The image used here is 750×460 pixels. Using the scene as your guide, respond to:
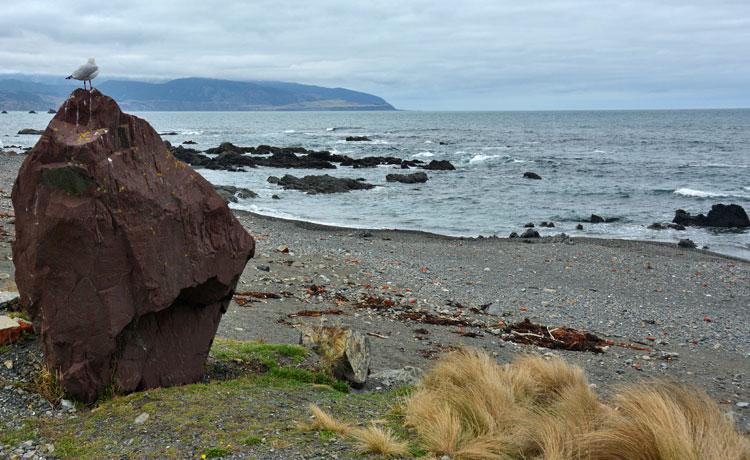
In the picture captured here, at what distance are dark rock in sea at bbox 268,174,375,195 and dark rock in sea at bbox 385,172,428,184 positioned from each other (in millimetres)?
3613

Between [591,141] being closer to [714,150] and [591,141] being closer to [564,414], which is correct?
[714,150]

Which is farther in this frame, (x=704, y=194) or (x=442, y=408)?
(x=704, y=194)

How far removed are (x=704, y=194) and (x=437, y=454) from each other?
4109 cm

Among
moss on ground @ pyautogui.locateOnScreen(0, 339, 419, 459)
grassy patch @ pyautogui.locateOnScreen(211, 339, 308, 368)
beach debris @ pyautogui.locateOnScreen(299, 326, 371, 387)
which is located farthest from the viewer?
grassy patch @ pyautogui.locateOnScreen(211, 339, 308, 368)

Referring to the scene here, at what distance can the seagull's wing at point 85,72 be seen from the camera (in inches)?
305

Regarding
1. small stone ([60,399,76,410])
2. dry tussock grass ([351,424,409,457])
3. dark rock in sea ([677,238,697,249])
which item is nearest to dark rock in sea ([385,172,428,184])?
dark rock in sea ([677,238,697,249])

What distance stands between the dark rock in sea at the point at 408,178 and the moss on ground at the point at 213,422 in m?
40.3

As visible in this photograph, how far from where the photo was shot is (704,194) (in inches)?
1628

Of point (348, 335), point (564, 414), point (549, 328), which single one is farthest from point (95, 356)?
point (549, 328)

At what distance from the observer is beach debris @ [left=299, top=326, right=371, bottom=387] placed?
8.17 meters

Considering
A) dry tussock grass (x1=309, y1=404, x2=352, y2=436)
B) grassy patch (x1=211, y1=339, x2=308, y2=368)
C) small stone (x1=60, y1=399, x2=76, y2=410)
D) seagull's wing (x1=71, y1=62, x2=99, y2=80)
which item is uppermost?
seagull's wing (x1=71, y1=62, x2=99, y2=80)

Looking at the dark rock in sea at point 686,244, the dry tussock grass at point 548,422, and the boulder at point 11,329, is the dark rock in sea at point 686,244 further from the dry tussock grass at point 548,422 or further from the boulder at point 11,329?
the boulder at point 11,329

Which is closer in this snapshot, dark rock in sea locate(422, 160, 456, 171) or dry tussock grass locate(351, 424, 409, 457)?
dry tussock grass locate(351, 424, 409, 457)

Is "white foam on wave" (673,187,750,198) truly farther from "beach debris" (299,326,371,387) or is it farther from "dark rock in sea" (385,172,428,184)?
"beach debris" (299,326,371,387)
